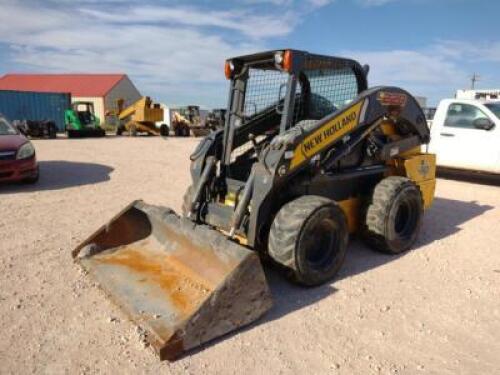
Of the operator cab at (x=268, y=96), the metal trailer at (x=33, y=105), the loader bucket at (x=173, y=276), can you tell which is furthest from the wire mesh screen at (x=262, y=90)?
the metal trailer at (x=33, y=105)

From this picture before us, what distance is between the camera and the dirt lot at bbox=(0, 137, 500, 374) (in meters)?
2.94

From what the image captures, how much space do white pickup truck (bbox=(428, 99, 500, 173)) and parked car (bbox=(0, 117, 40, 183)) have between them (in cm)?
839

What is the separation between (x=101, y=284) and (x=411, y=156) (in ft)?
13.3

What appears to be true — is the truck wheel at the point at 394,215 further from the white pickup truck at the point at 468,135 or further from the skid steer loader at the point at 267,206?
the white pickup truck at the point at 468,135

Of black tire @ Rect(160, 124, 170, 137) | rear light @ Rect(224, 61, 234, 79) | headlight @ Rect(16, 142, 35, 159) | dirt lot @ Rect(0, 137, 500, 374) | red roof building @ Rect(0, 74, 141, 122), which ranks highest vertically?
red roof building @ Rect(0, 74, 141, 122)

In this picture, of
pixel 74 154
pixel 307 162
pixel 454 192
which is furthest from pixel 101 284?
pixel 74 154

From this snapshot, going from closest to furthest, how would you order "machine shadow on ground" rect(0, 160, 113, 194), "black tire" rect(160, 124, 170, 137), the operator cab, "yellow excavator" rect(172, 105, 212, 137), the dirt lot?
the dirt lot, the operator cab, "machine shadow on ground" rect(0, 160, 113, 194), "black tire" rect(160, 124, 170, 137), "yellow excavator" rect(172, 105, 212, 137)

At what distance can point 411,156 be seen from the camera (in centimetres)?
564

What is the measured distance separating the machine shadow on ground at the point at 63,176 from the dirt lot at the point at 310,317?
7.81 feet

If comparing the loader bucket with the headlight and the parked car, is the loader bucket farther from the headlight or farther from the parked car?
the headlight

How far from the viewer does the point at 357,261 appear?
15.6 feet

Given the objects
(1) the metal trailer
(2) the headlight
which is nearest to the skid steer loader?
(2) the headlight

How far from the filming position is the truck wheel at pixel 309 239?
380cm

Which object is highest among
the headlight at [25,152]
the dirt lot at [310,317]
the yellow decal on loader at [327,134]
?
the yellow decal on loader at [327,134]
